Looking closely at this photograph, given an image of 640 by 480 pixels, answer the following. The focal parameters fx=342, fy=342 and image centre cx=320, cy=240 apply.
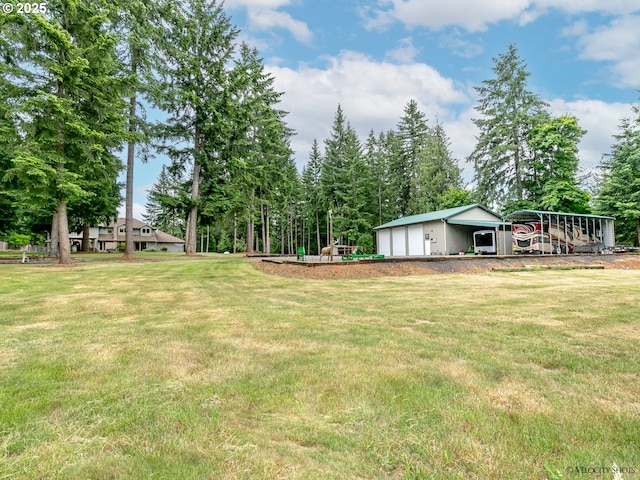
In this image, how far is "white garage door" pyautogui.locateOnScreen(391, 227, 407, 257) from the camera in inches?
987

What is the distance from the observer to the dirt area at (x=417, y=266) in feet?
37.6

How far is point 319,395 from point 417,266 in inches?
431

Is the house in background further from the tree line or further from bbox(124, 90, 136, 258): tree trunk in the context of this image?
bbox(124, 90, 136, 258): tree trunk

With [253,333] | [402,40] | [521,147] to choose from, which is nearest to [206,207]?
[402,40]

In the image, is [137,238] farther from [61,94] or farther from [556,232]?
[556,232]

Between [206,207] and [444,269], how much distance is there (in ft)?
51.3

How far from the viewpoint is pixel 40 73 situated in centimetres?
1383

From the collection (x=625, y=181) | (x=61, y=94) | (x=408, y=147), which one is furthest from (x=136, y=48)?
(x=625, y=181)

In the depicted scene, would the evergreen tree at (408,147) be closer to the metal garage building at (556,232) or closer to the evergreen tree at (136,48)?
the metal garage building at (556,232)

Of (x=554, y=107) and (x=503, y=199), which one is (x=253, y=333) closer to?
(x=503, y=199)

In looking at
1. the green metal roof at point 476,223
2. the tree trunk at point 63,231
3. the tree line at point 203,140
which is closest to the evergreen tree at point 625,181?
the tree line at point 203,140

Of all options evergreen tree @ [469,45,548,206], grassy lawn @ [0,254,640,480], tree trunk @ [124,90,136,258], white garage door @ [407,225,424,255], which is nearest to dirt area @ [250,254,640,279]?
grassy lawn @ [0,254,640,480]

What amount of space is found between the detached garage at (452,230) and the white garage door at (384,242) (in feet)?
6.45

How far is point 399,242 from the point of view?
25.5m
